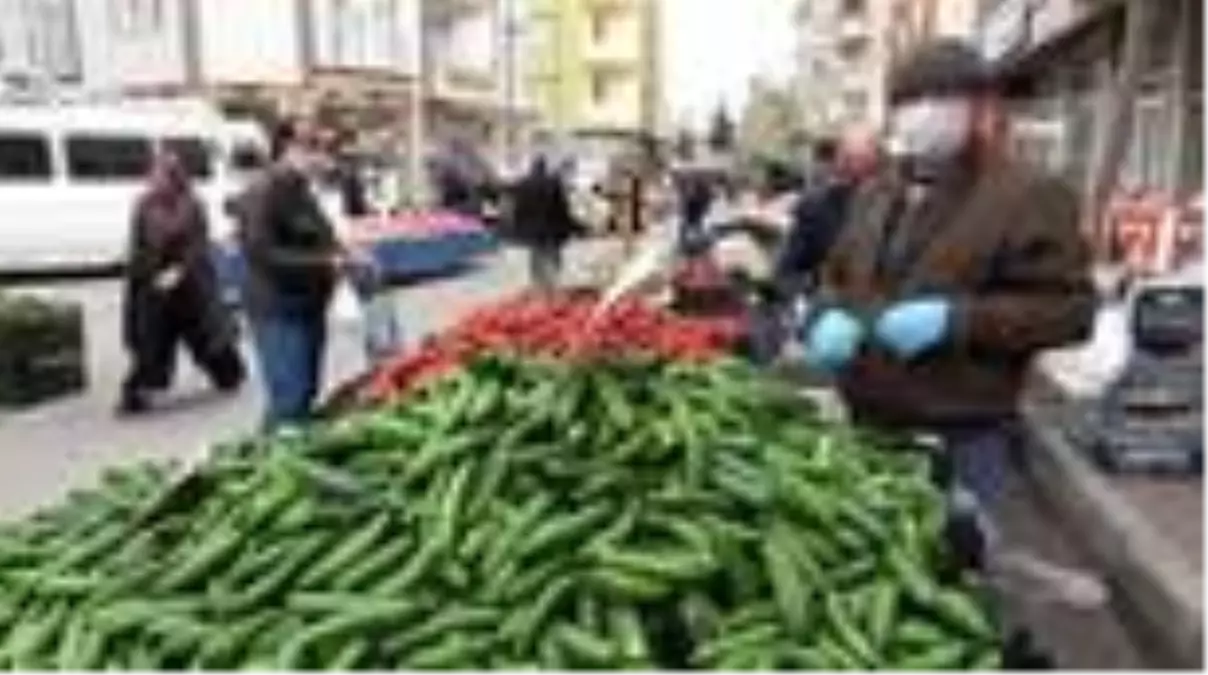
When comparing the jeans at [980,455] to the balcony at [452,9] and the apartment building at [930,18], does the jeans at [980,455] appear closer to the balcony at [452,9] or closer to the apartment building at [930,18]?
the apartment building at [930,18]

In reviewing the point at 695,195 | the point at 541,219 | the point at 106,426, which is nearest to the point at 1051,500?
the point at 106,426

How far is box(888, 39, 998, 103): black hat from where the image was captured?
20.7ft

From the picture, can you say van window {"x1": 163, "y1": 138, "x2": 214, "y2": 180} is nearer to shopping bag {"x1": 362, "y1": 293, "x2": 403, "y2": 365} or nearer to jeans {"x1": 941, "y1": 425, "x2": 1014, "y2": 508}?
shopping bag {"x1": 362, "y1": 293, "x2": 403, "y2": 365}

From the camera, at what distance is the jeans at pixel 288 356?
13180mm

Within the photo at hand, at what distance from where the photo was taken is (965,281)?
6465 mm

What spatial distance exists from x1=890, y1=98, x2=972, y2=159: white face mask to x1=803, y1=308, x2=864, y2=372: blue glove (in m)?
0.45

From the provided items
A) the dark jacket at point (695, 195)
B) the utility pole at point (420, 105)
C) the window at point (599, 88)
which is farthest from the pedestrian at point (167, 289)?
the window at point (599, 88)

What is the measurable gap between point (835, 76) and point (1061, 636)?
116 meters

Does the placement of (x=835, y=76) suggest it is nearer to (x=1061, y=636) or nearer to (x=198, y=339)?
(x=198, y=339)

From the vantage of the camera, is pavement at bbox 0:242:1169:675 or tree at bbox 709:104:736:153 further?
tree at bbox 709:104:736:153

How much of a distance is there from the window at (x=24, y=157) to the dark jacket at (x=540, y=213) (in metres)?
8.17

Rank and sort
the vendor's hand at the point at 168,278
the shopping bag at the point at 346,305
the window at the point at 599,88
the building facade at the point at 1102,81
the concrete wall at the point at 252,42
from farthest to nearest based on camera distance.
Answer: the window at the point at 599,88
the concrete wall at the point at 252,42
the building facade at the point at 1102,81
the vendor's hand at the point at 168,278
the shopping bag at the point at 346,305

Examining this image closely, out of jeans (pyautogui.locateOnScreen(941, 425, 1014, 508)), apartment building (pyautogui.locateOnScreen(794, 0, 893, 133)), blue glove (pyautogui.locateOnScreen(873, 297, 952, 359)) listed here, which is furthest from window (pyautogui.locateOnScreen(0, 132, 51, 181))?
apartment building (pyautogui.locateOnScreen(794, 0, 893, 133))

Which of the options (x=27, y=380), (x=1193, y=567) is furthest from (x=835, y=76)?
(x=1193, y=567)
